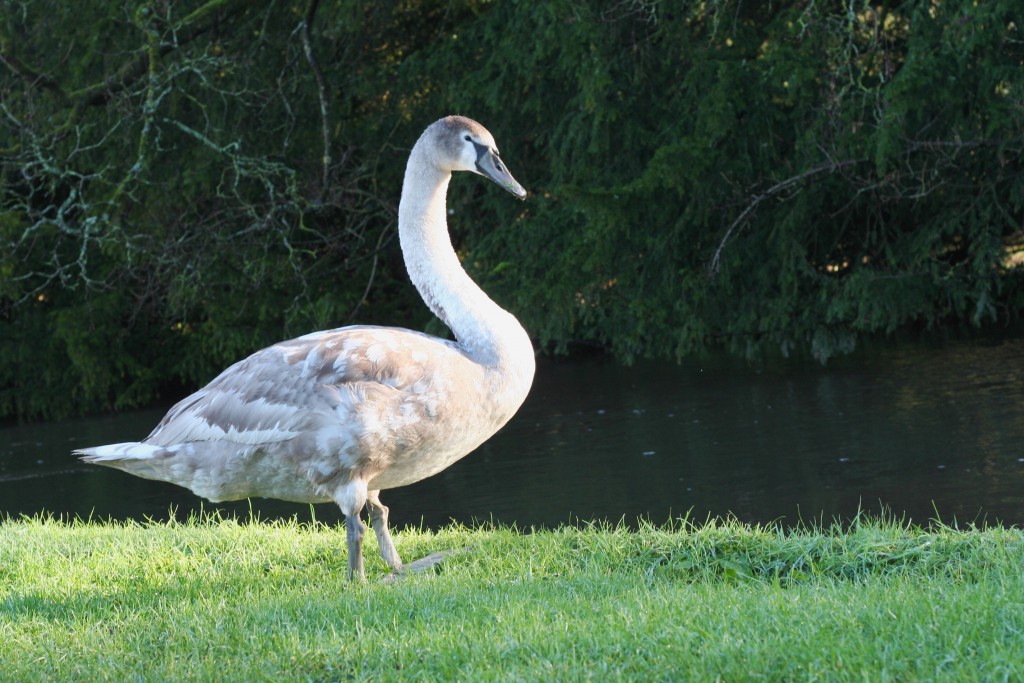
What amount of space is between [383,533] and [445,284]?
134cm

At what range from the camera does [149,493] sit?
12.6 m

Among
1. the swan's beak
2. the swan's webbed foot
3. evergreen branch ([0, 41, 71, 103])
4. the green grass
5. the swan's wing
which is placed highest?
evergreen branch ([0, 41, 71, 103])

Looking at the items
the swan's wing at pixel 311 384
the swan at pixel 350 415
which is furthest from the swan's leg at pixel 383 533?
the swan's wing at pixel 311 384

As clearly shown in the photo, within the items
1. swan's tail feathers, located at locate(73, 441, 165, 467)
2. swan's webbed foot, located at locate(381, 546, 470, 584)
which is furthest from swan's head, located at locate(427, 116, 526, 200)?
swan's tail feathers, located at locate(73, 441, 165, 467)

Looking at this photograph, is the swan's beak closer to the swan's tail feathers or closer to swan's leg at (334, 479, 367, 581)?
swan's leg at (334, 479, 367, 581)

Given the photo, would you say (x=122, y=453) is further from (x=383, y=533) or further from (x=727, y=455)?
(x=727, y=455)

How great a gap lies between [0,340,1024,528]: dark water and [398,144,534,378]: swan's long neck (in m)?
3.15

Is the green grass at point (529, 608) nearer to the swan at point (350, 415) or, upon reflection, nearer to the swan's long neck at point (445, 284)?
the swan at point (350, 415)

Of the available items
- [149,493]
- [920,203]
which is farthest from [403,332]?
[920,203]

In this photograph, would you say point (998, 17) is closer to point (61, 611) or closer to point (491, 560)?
point (491, 560)

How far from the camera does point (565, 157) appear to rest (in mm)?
15484

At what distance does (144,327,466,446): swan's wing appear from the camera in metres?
5.79

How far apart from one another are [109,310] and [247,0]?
6144mm

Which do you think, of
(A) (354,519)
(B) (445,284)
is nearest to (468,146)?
(B) (445,284)
